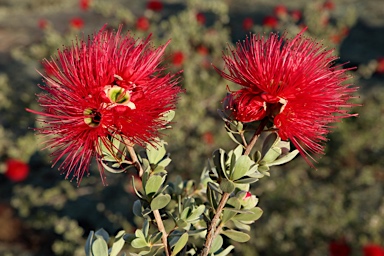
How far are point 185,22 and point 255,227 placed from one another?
343 cm

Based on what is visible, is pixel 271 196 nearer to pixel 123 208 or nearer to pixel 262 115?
pixel 123 208

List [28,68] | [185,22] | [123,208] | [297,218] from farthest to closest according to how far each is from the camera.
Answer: [28,68] → [185,22] → [123,208] → [297,218]

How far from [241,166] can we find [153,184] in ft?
0.72

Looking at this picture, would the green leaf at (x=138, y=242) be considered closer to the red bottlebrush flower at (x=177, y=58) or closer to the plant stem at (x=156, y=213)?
the plant stem at (x=156, y=213)

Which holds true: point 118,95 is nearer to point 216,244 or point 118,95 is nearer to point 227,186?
point 227,186

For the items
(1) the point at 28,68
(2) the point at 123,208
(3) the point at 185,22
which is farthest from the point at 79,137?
(1) the point at 28,68

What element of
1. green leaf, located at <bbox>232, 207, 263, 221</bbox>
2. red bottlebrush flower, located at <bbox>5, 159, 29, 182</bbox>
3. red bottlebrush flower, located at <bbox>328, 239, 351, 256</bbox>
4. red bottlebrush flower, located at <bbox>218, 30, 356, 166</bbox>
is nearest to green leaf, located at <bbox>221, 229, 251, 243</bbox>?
green leaf, located at <bbox>232, 207, 263, 221</bbox>

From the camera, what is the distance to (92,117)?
1.08m

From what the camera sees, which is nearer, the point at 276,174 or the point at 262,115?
the point at 262,115

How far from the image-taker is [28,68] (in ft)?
27.6

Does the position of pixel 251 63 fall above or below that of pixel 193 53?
above

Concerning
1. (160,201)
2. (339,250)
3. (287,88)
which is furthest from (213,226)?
(339,250)

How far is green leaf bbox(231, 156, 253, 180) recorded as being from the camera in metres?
1.06

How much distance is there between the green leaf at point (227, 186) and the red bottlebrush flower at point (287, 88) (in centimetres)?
16
